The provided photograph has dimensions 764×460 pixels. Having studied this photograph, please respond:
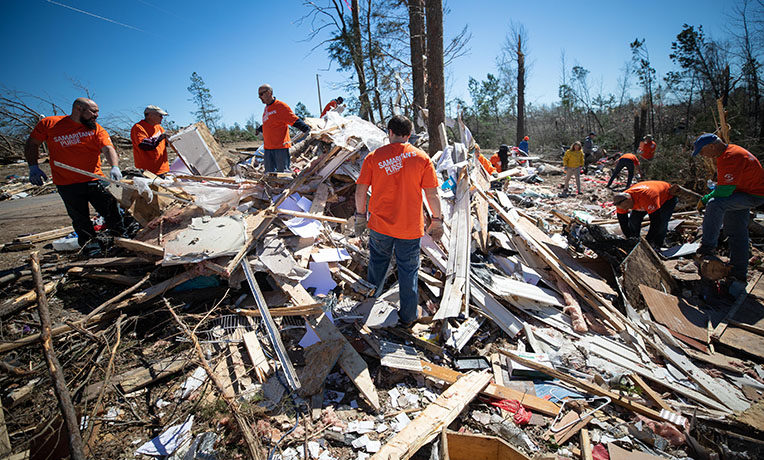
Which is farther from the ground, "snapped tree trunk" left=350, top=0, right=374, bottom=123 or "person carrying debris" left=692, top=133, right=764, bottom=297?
"snapped tree trunk" left=350, top=0, right=374, bottom=123

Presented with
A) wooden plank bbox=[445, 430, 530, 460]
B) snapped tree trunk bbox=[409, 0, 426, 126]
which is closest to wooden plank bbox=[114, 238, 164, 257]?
wooden plank bbox=[445, 430, 530, 460]

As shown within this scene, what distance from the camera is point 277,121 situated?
5098 millimetres

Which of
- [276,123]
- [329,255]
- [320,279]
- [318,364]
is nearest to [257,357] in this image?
[318,364]

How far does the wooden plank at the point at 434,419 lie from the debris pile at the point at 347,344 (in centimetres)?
1

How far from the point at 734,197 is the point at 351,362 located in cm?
520

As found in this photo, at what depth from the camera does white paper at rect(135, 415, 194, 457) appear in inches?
82.0

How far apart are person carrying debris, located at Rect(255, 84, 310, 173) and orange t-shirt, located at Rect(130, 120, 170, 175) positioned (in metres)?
1.50

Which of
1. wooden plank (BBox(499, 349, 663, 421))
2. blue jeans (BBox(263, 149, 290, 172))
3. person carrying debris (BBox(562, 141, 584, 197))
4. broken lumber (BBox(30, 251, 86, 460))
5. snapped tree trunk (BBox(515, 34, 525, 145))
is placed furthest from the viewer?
snapped tree trunk (BBox(515, 34, 525, 145))

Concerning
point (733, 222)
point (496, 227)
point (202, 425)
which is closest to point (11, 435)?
point (202, 425)

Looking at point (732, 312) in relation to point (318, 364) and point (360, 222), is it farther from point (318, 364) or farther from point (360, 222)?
point (318, 364)

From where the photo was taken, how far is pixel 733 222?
13.1ft

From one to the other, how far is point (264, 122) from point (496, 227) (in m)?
4.20

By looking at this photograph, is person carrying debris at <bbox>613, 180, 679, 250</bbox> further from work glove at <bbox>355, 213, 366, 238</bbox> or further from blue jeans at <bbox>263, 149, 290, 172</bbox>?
blue jeans at <bbox>263, 149, 290, 172</bbox>

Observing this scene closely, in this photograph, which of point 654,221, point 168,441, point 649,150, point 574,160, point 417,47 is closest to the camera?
point 168,441
